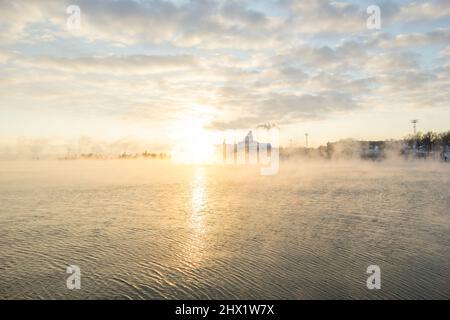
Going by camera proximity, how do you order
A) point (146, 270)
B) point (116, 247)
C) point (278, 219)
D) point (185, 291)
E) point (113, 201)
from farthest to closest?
1. point (113, 201)
2. point (278, 219)
3. point (116, 247)
4. point (146, 270)
5. point (185, 291)

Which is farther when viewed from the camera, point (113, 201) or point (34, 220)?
point (113, 201)

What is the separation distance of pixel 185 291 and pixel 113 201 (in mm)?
31983

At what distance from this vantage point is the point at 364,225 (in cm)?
2859

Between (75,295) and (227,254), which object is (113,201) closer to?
(227,254)

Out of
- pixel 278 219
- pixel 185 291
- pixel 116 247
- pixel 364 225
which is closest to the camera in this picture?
pixel 185 291

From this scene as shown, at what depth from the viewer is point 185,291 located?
15797mm
